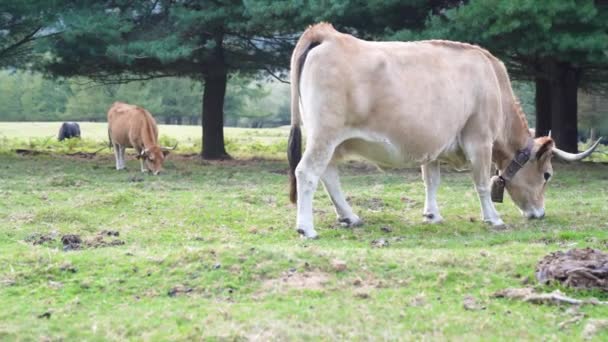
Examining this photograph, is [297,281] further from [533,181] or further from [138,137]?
[138,137]

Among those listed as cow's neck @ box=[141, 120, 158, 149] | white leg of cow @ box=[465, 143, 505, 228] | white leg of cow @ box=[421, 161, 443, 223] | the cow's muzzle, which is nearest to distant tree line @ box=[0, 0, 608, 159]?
cow's neck @ box=[141, 120, 158, 149]

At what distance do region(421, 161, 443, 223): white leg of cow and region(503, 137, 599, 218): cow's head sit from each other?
3.03 feet

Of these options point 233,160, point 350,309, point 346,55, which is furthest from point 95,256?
point 233,160

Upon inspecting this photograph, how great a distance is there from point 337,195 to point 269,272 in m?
3.05

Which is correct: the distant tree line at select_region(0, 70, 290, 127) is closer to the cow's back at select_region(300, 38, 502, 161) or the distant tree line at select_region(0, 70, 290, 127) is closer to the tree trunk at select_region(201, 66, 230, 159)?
the tree trunk at select_region(201, 66, 230, 159)

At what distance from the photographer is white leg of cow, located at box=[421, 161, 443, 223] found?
979 cm

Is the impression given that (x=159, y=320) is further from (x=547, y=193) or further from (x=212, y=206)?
(x=547, y=193)

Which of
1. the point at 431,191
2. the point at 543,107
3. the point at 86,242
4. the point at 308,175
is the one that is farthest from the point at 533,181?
the point at 543,107

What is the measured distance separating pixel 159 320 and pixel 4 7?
1504cm

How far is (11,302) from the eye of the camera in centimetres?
593

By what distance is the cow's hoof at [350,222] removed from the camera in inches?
365

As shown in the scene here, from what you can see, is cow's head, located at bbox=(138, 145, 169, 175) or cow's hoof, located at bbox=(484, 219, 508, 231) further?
cow's head, located at bbox=(138, 145, 169, 175)

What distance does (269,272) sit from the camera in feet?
20.9

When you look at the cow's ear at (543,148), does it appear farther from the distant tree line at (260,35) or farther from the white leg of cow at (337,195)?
the distant tree line at (260,35)
